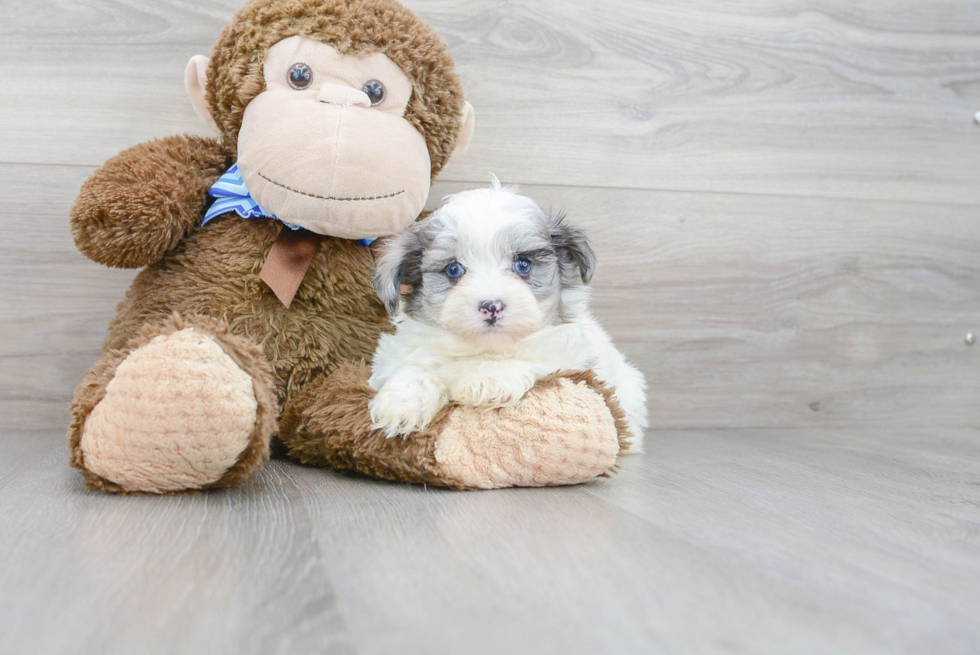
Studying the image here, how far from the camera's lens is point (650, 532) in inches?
40.3

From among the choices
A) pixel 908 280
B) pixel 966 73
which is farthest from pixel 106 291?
pixel 966 73

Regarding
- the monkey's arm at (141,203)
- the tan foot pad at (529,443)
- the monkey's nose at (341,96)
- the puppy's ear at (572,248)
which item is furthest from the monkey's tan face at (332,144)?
the tan foot pad at (529,443)

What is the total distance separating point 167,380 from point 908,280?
6.41 feet

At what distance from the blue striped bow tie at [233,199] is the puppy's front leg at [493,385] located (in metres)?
0.45

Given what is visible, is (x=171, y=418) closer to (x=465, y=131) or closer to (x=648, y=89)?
(x=465, y=131)

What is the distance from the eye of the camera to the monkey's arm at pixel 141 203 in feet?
4.47

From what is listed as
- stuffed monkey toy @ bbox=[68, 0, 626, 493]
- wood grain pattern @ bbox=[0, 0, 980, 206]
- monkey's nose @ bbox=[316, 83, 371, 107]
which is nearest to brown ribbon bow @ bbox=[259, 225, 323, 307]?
stuffed monkey toy @ bbox=[68, 0, 626, 493]

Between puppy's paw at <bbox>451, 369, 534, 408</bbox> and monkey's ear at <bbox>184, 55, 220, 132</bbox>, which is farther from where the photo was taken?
monkey's ear at <bbox>184, 55, 220, 132</bbox>

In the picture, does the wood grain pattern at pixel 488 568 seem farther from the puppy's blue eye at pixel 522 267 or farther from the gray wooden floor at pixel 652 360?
the puppy's blue eye at pixel 522 267

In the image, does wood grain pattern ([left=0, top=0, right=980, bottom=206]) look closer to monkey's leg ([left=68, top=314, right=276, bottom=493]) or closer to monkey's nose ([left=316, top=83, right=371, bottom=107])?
monkey's nose ([left=316, top=83, right=371, bottom=107])

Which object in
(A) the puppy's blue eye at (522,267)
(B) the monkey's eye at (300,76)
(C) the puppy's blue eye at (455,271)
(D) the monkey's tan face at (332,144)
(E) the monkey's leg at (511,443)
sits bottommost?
(E) the monkey's leg at (511,443)

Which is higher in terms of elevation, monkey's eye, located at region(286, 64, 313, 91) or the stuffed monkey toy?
monkey's eye, located at region(286, 64, 313, 91)

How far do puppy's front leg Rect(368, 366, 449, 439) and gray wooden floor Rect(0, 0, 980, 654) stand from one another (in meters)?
0.11

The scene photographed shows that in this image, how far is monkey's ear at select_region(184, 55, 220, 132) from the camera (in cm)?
148
